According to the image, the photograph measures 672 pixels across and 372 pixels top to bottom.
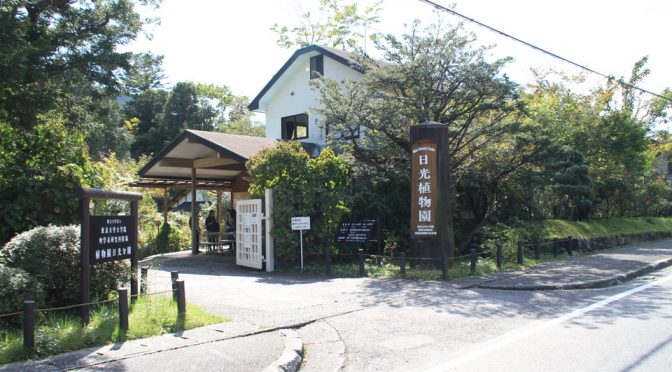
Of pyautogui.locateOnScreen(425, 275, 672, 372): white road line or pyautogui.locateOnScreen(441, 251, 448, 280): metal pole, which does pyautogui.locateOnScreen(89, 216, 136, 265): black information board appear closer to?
pyautogui.locateOnScreen(425, 275, 672, 372): white road line

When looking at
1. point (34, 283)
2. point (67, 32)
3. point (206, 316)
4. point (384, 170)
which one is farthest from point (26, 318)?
point (384, 170)

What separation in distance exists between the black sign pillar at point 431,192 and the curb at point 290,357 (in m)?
6.59

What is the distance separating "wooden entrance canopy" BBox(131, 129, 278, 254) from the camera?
17.2 m

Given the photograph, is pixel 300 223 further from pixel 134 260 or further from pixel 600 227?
pixel 600 227

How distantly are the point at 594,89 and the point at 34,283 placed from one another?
28914 millimetres

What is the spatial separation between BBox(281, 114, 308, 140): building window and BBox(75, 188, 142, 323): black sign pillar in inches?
684

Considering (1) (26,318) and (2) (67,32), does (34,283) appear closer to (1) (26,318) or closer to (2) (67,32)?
(1) (26,318)

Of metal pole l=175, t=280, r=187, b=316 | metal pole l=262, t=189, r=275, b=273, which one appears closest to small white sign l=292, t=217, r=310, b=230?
metal pole l=262, t=189, r=275, b=273

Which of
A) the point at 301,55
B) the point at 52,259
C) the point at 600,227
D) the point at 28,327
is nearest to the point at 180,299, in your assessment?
the point at 52,259

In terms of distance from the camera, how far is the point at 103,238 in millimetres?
7859

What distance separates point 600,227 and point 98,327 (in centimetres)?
2065

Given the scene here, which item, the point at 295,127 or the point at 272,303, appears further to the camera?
the point at 295,127

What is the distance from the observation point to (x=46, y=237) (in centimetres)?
791

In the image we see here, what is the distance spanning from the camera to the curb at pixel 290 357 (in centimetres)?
593
